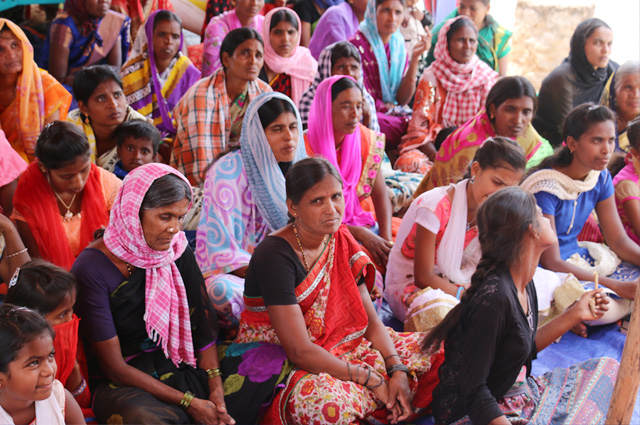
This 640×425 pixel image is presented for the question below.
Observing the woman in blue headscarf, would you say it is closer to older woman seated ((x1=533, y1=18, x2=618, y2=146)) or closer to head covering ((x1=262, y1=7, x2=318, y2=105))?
head covering ((x1=262, y1=7, x2=318, y2=105))

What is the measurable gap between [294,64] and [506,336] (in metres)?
3.70

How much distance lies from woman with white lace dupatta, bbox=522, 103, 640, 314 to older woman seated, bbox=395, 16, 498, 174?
1841 millimetres

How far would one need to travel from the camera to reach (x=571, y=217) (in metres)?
3.66

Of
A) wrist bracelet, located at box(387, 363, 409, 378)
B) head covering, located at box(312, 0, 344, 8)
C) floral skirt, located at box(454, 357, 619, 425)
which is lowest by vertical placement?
wrist bracelet, located at box(387, 363, 409, 378)

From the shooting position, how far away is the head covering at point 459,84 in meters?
5.51

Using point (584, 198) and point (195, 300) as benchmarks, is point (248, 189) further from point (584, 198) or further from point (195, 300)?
point (584, 198)

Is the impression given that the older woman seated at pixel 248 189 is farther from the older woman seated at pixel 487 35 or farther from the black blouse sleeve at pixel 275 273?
the older woman seated at pixel 487 35

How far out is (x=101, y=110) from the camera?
3.80m

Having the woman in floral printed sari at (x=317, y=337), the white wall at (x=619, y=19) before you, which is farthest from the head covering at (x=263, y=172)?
the white wall at (x=619, y=19)

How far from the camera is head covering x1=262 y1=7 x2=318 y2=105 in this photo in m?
5.27

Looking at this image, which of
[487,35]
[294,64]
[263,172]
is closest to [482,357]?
[263,172]

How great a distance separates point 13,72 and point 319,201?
248 cm

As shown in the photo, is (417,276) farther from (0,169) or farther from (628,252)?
(0,169)

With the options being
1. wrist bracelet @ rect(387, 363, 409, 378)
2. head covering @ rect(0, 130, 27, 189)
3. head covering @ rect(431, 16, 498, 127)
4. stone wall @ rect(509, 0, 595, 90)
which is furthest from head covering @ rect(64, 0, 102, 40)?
stone wall @ rect(509, 0, 595, 90)
